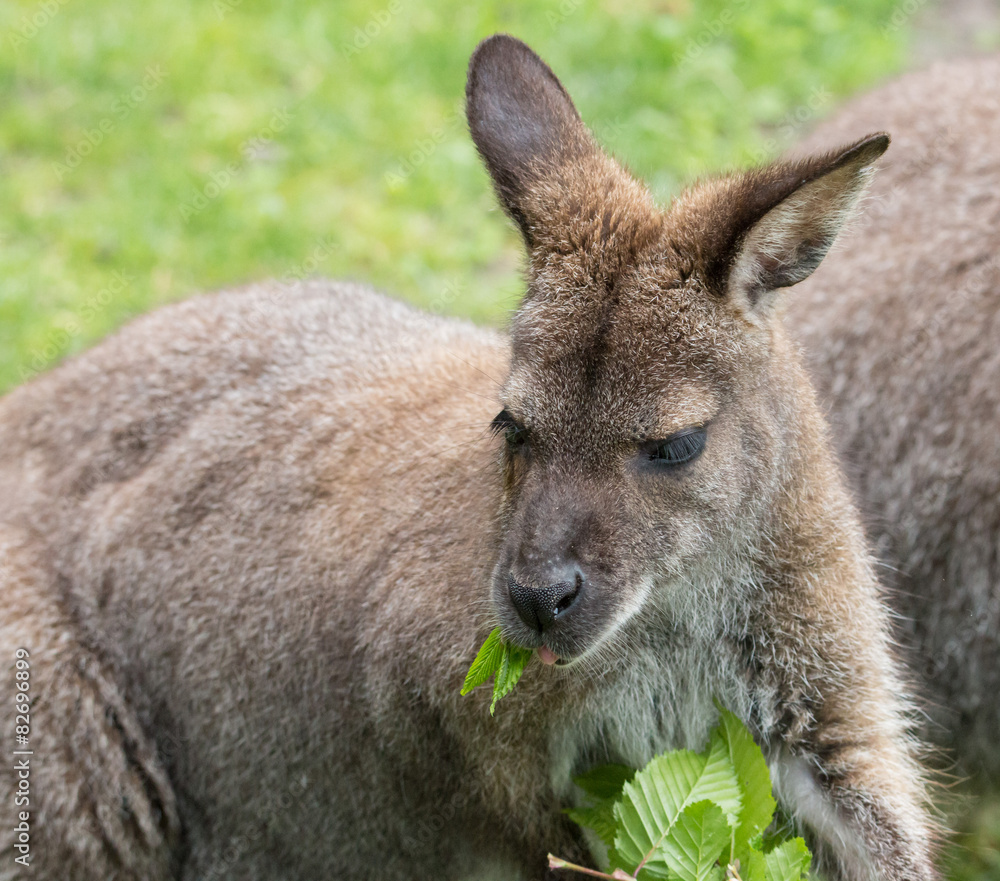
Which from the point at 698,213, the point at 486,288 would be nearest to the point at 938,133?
the point at 698,213

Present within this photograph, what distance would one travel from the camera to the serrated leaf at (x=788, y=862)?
3.57m

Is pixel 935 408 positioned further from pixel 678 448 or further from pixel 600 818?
pixel 600 818

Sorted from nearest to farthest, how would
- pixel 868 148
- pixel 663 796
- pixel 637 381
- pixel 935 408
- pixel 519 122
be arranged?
1. pixel 868 148
2. pixel 637 381
3. pixel 663 796
4. pixel 519 122
5. pixel 935 408

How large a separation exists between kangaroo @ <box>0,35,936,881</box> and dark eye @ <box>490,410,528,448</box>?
0.04 ft

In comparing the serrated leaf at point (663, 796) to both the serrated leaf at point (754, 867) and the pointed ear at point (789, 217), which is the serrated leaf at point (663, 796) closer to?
the serrated leaf at point (754, 867)

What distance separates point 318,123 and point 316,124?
0.02 meters

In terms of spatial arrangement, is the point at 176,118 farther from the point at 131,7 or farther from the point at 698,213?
the point at 698,213

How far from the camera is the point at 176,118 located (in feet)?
29.2

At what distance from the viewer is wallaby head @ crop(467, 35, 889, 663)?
10.9 feet

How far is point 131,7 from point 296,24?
1.28 metres

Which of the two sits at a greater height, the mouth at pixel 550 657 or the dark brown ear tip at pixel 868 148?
the dark brown ear tip at pixel 868 148

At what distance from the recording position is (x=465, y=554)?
13.3ft

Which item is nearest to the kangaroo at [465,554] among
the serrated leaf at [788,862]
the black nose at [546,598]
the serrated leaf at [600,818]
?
the black nose at [546,598]

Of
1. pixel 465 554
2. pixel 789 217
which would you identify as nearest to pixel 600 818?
pixel 465 554
